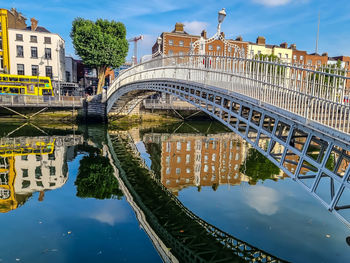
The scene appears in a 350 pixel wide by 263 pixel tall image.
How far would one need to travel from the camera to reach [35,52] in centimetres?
3938

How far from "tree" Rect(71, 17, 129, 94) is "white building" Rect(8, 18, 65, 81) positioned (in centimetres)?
431

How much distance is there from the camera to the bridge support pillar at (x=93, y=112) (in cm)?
3216

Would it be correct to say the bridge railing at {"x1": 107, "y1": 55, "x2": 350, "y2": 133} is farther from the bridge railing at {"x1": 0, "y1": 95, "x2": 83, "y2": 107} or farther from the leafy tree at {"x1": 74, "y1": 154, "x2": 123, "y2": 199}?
the bridge railing at {"x1": 0, "y1": 95, "x2": 83, "y2": 107}

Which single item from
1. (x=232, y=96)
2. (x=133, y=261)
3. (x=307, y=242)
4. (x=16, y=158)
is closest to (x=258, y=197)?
(x=307, y=242)

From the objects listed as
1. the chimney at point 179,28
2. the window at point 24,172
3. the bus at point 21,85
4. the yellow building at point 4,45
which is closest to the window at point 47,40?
the yellow building at point 4,45

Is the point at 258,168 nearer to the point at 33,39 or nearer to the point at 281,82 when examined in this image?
the point at 281,82

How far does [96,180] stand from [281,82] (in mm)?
9476

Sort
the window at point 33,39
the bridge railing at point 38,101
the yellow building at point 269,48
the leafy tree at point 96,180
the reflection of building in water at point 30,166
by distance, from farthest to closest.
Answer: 1. the yellow building at point 269,48
2. the window at point 33,39
3. the bridge railing at point 38,101
4. the leafy tree at point 96,180
5. the reflection of building in water at point 30,166

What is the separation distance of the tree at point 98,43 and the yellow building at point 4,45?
8643 mm

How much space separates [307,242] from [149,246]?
453 cm

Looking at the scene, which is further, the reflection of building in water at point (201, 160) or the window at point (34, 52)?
the window at point (34, 52)

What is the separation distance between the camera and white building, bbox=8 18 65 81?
3799 cm

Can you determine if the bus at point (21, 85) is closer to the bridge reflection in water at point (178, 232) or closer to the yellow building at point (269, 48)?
the bridge reflection in water at point (178, 232)

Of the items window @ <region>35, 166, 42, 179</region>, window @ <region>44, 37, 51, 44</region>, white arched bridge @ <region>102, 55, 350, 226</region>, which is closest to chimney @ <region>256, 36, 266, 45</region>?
window @ <region>44, 37, 51, 44</region>
